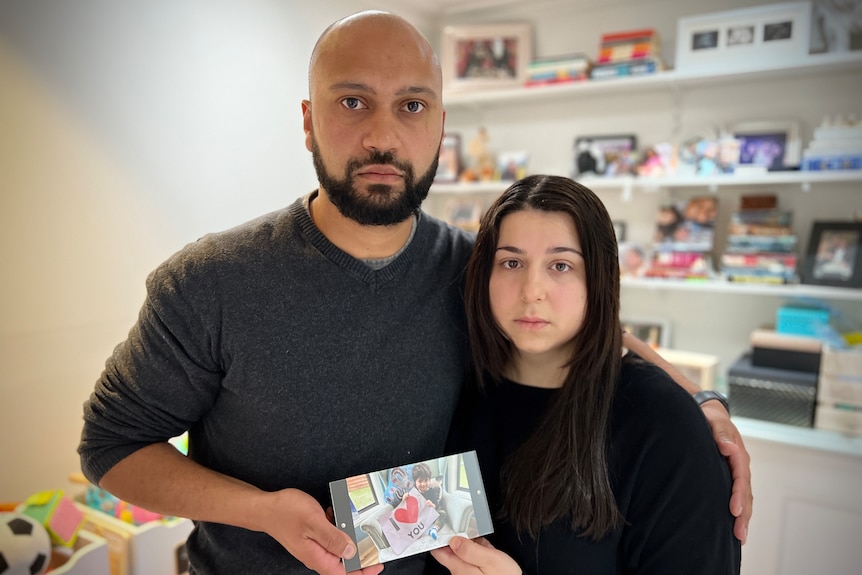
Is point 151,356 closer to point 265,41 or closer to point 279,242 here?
point 279,242

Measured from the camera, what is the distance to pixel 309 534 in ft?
3.22

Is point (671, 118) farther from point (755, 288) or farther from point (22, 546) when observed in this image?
point (22, 546)

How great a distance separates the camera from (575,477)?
1.07m

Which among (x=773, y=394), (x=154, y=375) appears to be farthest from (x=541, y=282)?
(x=773, y=394)

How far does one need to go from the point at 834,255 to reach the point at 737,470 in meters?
1.85

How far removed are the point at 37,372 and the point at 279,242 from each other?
115 cm

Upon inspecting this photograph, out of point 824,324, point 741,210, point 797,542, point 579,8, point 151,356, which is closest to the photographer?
point 151,356

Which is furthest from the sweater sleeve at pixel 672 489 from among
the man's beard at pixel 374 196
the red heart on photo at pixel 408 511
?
the man's beard at pixel 374 196

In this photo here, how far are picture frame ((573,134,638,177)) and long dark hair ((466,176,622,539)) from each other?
79.0 inches

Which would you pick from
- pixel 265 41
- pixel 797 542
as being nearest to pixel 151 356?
pixel 265 41

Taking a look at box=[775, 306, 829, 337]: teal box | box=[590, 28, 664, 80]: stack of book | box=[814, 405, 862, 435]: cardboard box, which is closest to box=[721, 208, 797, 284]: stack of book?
box=[775, 306, 829, 337]: teal box

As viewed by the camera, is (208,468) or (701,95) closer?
(208,468)

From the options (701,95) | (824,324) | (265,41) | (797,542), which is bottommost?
(797,542)

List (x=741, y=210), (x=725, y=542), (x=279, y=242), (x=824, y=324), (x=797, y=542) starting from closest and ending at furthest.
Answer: (x=725, y=542) < (x=279, y=242) < (x=797, y=542) < (x=824, y=324) < (x=741, y=210)
